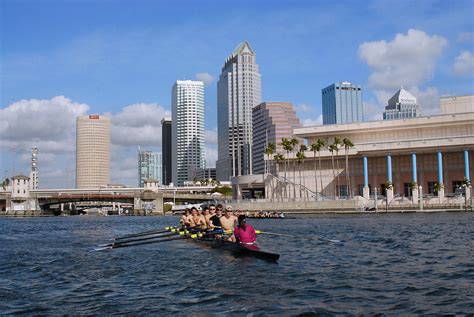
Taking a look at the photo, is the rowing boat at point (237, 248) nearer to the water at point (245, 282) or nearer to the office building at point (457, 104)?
the water at point (245, 282)

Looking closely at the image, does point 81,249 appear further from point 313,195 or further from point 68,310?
point 313,195

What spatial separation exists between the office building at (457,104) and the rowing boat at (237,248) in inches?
4523

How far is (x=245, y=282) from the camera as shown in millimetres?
21625

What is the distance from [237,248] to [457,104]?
121m

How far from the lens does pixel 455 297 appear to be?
18016mm

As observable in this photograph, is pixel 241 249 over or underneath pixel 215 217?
underneath

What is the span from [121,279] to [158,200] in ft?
516

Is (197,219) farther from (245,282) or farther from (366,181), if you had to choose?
(366,181)

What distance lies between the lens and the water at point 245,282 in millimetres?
17453

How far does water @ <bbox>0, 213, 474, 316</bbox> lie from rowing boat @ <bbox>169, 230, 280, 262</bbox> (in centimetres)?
38

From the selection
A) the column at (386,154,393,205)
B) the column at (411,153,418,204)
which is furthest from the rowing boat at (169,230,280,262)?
the column at (386,154,393,205)

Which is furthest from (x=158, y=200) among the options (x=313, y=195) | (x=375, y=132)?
(x=375, y=132)

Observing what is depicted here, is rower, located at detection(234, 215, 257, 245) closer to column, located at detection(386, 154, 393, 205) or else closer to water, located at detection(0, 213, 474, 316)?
water, located at detection(0, 213, 474, 316)

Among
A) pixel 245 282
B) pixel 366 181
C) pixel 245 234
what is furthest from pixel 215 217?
pixel 366 181
